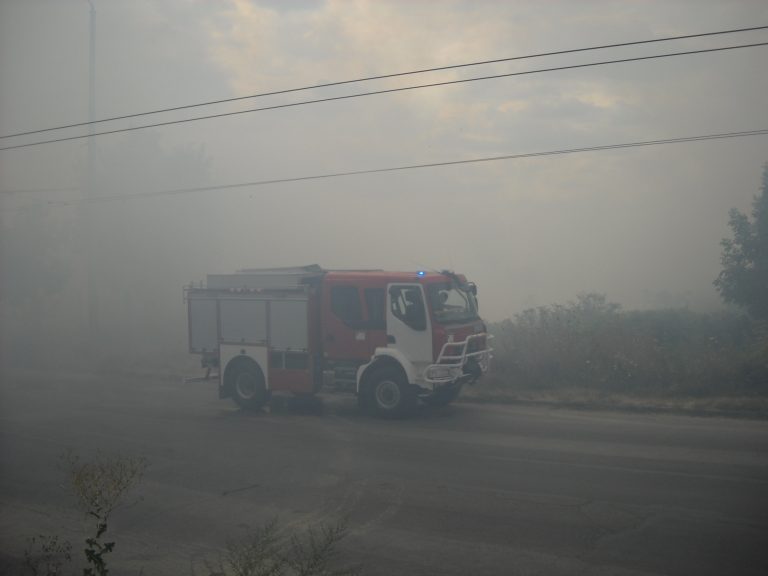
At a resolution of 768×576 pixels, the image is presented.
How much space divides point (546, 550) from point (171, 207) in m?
34.7

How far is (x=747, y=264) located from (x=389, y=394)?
14.5 m

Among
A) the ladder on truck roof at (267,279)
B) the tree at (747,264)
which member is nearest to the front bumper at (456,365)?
the ladder on truck roof at (267,279)

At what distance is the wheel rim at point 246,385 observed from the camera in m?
14.2

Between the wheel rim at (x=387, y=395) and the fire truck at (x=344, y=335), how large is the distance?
2cm

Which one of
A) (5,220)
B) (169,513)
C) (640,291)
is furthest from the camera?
(640,291)

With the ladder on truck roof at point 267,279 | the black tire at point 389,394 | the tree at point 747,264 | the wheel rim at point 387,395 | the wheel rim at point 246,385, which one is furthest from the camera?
the tree at point 747,264

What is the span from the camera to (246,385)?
14367mm

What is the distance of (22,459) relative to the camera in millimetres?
10352

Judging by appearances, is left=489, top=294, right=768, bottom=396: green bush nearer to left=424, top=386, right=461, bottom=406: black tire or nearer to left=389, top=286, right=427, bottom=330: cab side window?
left=424, top=386, right=461, bottom=406: black tire

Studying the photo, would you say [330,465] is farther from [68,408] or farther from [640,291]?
[640,291]

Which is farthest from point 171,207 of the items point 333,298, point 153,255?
point 333,298

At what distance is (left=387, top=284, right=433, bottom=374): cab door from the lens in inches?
496

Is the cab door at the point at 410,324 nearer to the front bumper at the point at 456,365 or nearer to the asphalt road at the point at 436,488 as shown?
the front bumper at the point at 456,365

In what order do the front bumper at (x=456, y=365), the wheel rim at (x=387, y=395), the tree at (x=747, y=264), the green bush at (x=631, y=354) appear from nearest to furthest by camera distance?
the front bumper at (x=456, y=365)
the wheel rim at (x=387, y=395)
the green bush at (x=631, y=354)
the tree at (x=747, y=264)
